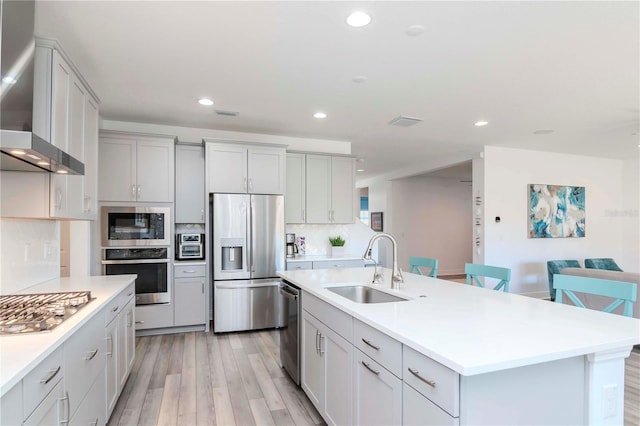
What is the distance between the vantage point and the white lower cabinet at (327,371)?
191cm

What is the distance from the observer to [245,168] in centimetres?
446

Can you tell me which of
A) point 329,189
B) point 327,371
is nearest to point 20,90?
point 327,371

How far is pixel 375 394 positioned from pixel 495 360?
2.25 ft

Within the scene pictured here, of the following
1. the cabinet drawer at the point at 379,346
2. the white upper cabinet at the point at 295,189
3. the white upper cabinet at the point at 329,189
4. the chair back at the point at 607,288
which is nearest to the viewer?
the cabinet drawer at the point at 379,346

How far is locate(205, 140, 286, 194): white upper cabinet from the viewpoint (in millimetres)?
4332

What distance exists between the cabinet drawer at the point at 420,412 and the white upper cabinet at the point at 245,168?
347 cm

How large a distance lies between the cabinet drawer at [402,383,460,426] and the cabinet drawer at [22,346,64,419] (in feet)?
4.47

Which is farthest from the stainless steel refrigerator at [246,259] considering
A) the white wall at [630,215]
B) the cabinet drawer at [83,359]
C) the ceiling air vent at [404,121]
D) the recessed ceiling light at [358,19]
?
the white wall at [630,215]

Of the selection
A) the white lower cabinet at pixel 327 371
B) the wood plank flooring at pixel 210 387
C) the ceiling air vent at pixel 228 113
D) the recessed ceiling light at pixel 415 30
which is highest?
the recessed ceiling light at pixel 415 30

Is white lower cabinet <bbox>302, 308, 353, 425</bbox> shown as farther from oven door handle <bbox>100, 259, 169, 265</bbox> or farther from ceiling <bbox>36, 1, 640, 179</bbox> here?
oven door handle <bbox>100, 259, 169, 265</bbox>

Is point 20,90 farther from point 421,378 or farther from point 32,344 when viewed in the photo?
point 421,378

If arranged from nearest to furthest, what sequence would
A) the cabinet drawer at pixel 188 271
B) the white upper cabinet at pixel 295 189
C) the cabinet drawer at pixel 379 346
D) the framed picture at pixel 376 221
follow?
1. the cabinet drawer at pixel 379 346
2. the cabinet drawer at pixel 188 271
3. the white upper cabinet at pixel 295 189
4. the framed picture at pixel 376 221

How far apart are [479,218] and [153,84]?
17.4 ft

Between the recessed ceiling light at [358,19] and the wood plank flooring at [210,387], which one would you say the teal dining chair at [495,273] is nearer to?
the wood plank flooring at [210,387]
